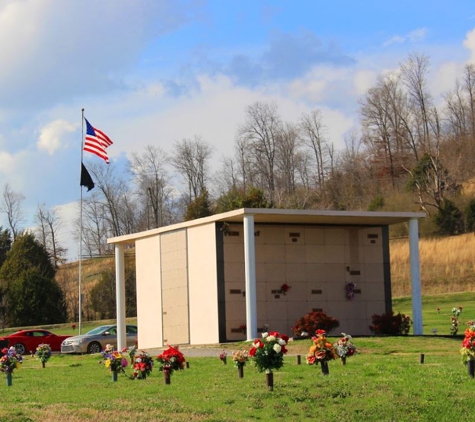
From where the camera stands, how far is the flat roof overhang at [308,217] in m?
29.0

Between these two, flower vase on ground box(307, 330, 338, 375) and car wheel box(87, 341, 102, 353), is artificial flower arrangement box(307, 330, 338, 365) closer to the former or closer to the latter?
flower vase on ground box(307, 330, 338, 375)

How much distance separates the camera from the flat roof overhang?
29.0m

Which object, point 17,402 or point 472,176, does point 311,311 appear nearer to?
point 17,402

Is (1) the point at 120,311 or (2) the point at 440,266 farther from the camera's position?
(2) the point at 440,266

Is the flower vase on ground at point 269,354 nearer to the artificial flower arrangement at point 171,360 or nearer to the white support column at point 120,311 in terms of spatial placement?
the artificial flower arrangement at point 171,360

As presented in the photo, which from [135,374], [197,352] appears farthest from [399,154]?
[135,374]

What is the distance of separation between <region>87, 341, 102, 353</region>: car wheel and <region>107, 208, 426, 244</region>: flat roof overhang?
15.9 ft

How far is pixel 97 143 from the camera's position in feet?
129

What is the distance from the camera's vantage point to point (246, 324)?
29.8 meters

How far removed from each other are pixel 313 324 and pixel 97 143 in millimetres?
14700

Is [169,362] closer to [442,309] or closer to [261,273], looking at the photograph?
[261,273]

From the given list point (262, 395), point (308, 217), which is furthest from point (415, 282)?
point (262, 395)

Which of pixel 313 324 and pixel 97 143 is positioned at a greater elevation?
pixel 97 143

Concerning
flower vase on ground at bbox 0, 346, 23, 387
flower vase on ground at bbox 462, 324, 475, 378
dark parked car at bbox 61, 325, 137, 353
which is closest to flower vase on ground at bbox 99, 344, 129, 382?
flower vase on ground at bbox 0, 346, 23, 387
